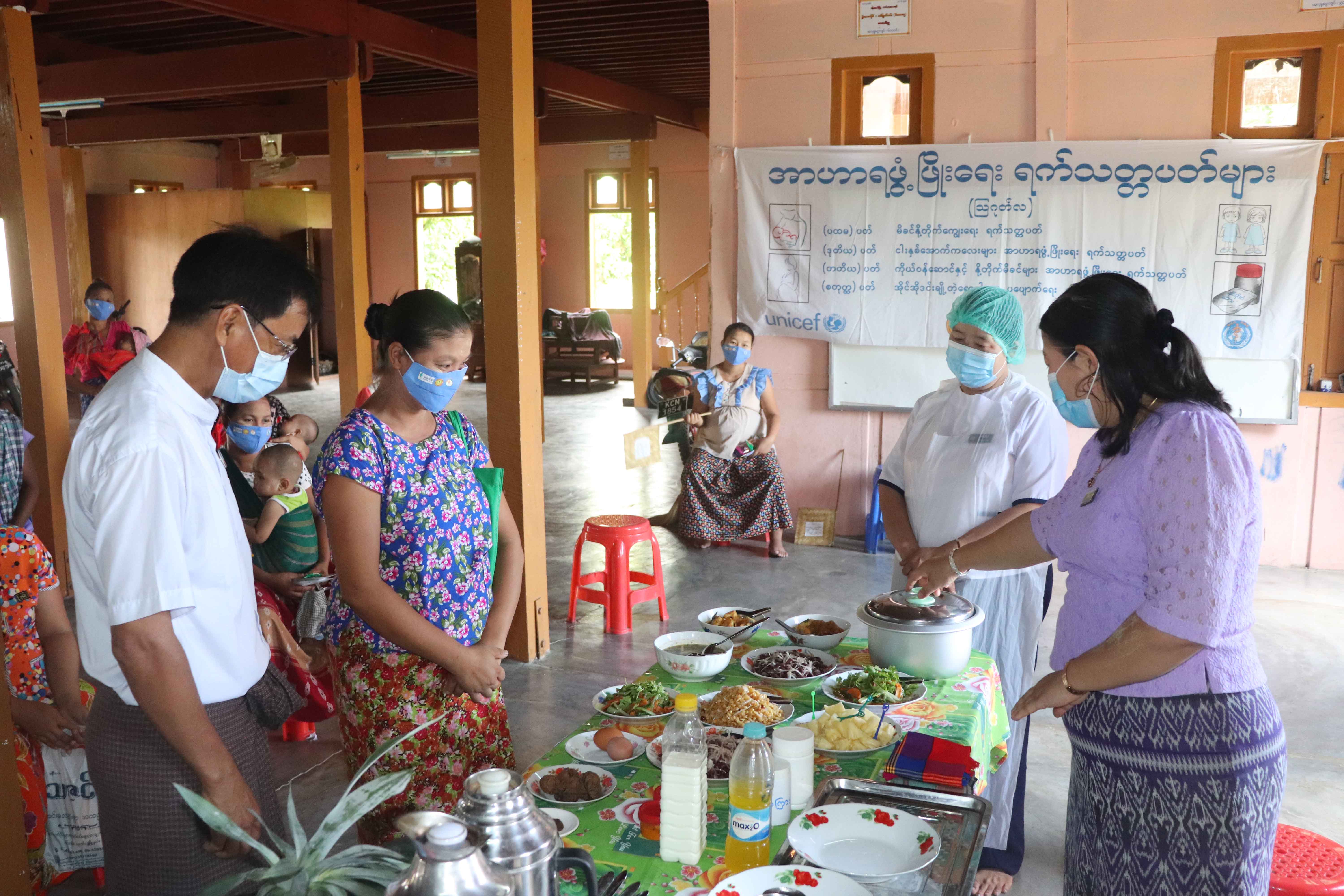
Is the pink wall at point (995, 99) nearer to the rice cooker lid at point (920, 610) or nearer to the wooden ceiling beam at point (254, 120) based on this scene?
the rice cooker lid at point (920, 610)

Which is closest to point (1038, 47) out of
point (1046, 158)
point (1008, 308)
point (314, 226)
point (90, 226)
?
point (1046, 158)

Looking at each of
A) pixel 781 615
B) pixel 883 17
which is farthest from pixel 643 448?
pixel 883 17

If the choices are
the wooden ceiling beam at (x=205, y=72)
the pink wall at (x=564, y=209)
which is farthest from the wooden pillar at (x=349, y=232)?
the pink wall at (x=564, y=209)

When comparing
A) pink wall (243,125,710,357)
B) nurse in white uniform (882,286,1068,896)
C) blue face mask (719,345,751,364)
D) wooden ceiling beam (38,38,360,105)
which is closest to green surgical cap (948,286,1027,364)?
nurse in white uniform (882,286,1068,896)

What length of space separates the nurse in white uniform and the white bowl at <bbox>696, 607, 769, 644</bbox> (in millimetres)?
527

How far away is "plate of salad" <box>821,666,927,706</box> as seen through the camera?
224 cm

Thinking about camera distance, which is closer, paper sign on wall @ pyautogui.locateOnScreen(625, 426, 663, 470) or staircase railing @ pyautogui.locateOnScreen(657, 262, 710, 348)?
paper sign on wall @ pyautogui.locateOnScreen(625, 426, 663, 470)

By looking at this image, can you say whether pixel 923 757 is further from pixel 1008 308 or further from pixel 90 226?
pixel 90 226

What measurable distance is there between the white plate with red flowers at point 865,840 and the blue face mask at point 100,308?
7.52 metres

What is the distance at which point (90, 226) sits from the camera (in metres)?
14.2

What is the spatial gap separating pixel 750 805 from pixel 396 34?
25.0 feet

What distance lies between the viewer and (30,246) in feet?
16.7

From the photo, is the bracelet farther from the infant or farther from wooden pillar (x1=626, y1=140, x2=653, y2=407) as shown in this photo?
wooden pillar (x1=626, y1=140, x2=653, y2=407)

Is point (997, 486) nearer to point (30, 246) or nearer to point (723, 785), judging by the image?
point (723, 785)
